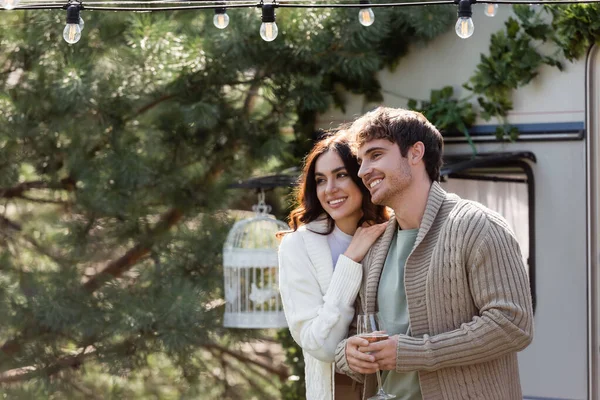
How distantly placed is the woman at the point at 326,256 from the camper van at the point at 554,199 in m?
1.70

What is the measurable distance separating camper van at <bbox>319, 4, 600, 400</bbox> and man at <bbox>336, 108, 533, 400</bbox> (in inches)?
84.1

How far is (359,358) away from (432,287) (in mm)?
260

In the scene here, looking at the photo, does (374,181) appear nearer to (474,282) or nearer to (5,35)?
(474,282)

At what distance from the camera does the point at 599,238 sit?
4980 millimetres

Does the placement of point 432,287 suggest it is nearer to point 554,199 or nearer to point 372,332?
point 372,332

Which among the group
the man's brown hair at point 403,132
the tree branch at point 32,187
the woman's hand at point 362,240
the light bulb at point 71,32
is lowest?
the woman's hand at point 362,240

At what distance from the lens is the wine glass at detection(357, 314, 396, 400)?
2516mm

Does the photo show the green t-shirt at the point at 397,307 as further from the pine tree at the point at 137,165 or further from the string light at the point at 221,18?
the pine tree at the point at 137,165

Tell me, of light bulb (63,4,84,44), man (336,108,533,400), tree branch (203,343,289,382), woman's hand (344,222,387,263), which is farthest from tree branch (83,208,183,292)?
man (336,108,533,400)

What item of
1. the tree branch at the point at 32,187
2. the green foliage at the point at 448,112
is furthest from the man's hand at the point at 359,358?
the tree branch at the point at 32,187

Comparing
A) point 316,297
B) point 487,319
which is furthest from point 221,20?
point 487,319

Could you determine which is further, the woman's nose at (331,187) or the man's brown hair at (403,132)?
the woman's nose at (331,187)

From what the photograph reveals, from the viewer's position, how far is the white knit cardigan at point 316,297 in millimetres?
2838

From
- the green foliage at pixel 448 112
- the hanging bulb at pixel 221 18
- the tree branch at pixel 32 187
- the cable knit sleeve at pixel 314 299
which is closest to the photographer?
the cable knit sleeve at pixel 314 299
